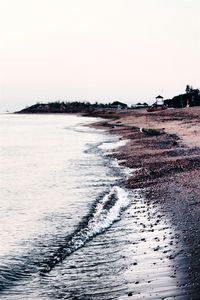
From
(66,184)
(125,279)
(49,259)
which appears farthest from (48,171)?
(125,279)

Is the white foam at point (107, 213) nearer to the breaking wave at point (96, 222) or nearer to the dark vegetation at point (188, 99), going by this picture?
the breaking wave at point (96, 222)

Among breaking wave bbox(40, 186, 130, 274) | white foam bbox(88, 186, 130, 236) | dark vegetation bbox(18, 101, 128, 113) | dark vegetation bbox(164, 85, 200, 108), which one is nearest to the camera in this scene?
breaking wave bbox(40, 186, 130, 274)

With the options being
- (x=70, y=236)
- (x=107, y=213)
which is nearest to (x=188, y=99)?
(x=107, y=213)

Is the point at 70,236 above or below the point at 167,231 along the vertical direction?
below

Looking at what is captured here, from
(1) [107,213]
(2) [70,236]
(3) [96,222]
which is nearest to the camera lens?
(2) [70,236]

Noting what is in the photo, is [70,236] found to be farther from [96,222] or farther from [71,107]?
[71,107]

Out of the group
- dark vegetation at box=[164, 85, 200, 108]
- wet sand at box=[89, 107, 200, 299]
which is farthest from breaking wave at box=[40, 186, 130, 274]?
dark vegetation at box=[164, 85, 200, 108]

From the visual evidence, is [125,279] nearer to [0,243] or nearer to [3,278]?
[3,278]

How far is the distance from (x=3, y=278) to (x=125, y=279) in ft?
6.76

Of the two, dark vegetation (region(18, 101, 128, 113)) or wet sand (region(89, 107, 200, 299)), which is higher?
dark vegetation (region(18, 101, 128, 113))

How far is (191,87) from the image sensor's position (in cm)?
11075

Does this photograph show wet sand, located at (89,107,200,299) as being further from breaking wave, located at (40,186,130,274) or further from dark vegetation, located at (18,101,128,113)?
dark vegetation, located at (18,101,128,113)

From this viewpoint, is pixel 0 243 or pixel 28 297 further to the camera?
pixel 0 243

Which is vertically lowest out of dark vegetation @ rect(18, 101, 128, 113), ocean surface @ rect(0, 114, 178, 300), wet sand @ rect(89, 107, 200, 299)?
ocean surface @ rect(0, 114, 178, 300)
